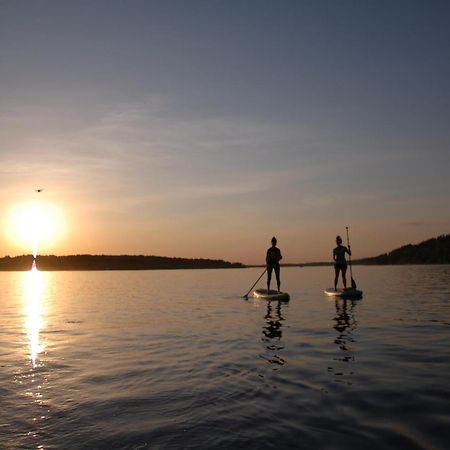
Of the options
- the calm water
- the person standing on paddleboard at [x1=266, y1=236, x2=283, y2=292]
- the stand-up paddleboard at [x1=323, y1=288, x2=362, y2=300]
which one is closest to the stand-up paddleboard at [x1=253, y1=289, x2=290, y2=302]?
the person standing on paddleboard at [x1=266, y1=236, x2=283, y2=292]

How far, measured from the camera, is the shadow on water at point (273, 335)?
10.7m

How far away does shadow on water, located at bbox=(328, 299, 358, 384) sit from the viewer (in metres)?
9.47

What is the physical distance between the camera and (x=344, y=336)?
552 inches

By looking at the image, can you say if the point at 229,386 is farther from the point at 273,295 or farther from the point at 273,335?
the point at 273,295

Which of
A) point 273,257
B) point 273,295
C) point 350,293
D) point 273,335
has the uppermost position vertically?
point 273,257

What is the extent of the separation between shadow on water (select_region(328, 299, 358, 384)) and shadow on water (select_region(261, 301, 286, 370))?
4.53 feet

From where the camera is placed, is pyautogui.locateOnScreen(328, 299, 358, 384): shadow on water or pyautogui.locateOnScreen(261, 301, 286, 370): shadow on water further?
pyautogui.locateOnScreen(261, 301, 286, 370): shadow on water

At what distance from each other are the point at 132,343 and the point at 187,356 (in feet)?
9.98

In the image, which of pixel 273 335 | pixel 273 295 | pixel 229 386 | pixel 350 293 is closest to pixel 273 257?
pixel 273 295

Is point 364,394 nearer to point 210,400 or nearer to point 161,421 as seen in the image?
point 210,400

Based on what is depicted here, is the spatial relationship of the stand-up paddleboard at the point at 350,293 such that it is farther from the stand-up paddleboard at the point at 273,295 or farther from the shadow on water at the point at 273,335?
the shadow on water at the point at 273,335

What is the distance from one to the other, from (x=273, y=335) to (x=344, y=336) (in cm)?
226

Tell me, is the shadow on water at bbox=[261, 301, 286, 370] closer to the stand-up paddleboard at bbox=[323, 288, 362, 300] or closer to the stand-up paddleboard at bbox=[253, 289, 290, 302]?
the stand-up paddleboard at bbox=[253, 289, 290, 302]

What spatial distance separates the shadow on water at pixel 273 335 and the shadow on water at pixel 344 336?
4.53ft
